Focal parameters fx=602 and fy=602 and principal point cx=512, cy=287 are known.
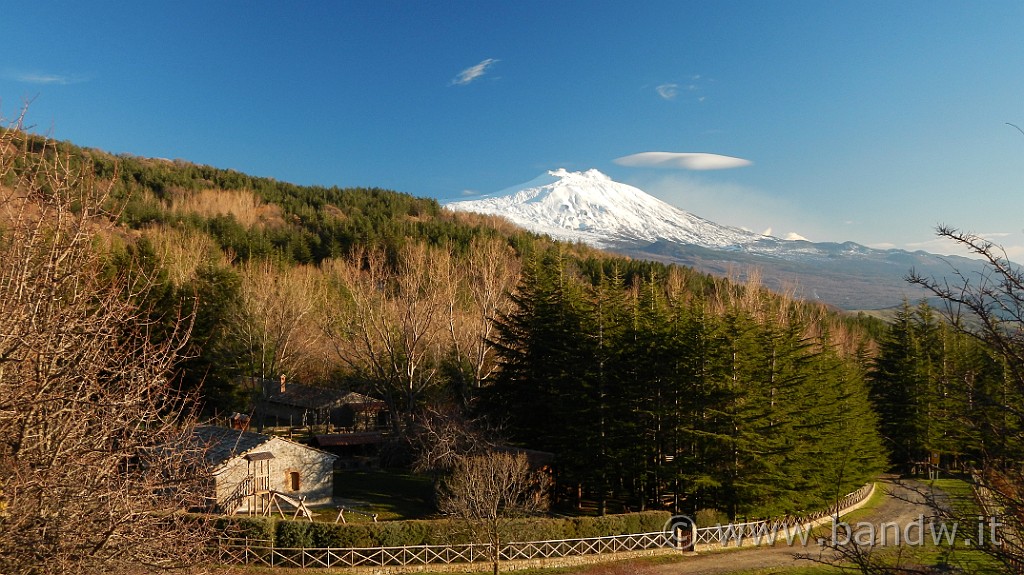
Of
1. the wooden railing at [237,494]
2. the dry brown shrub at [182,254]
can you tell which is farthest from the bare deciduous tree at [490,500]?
the dry brown shrub at [182,254]

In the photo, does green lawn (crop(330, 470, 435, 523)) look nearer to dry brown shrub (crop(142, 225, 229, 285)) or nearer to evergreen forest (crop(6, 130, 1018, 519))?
evergreen forest (crop(6, 130, 1018, 519))

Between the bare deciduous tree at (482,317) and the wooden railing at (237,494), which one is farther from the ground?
the bare deciduous tree at (482,317)

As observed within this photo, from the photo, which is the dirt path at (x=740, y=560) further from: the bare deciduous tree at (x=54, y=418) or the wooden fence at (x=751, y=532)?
the bare deciduous tree at (x=54, y=418)

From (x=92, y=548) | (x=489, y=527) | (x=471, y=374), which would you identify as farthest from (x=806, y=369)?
(x=92, y=548)

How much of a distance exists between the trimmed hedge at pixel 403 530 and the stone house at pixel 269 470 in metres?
4.60

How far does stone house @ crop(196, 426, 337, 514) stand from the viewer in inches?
1038

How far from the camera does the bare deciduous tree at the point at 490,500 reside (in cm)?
2170

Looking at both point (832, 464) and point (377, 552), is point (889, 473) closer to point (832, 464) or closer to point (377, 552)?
point (832, 464)

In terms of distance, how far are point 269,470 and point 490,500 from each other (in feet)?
40.2

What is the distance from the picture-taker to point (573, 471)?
3067 cm

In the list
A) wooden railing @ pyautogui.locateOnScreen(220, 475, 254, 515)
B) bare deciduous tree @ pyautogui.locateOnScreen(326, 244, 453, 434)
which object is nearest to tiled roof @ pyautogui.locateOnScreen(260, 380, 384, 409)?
bare deciduous tree @ pyautogui.locateOnScreen(326, 244, 453, 434)

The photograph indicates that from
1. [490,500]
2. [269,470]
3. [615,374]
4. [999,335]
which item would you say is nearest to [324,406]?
[269,470]

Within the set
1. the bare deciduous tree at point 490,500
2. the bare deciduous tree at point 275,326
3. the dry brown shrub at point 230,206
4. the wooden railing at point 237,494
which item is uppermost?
the dry brown shrub at point 230,206

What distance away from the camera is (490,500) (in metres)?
21.8
